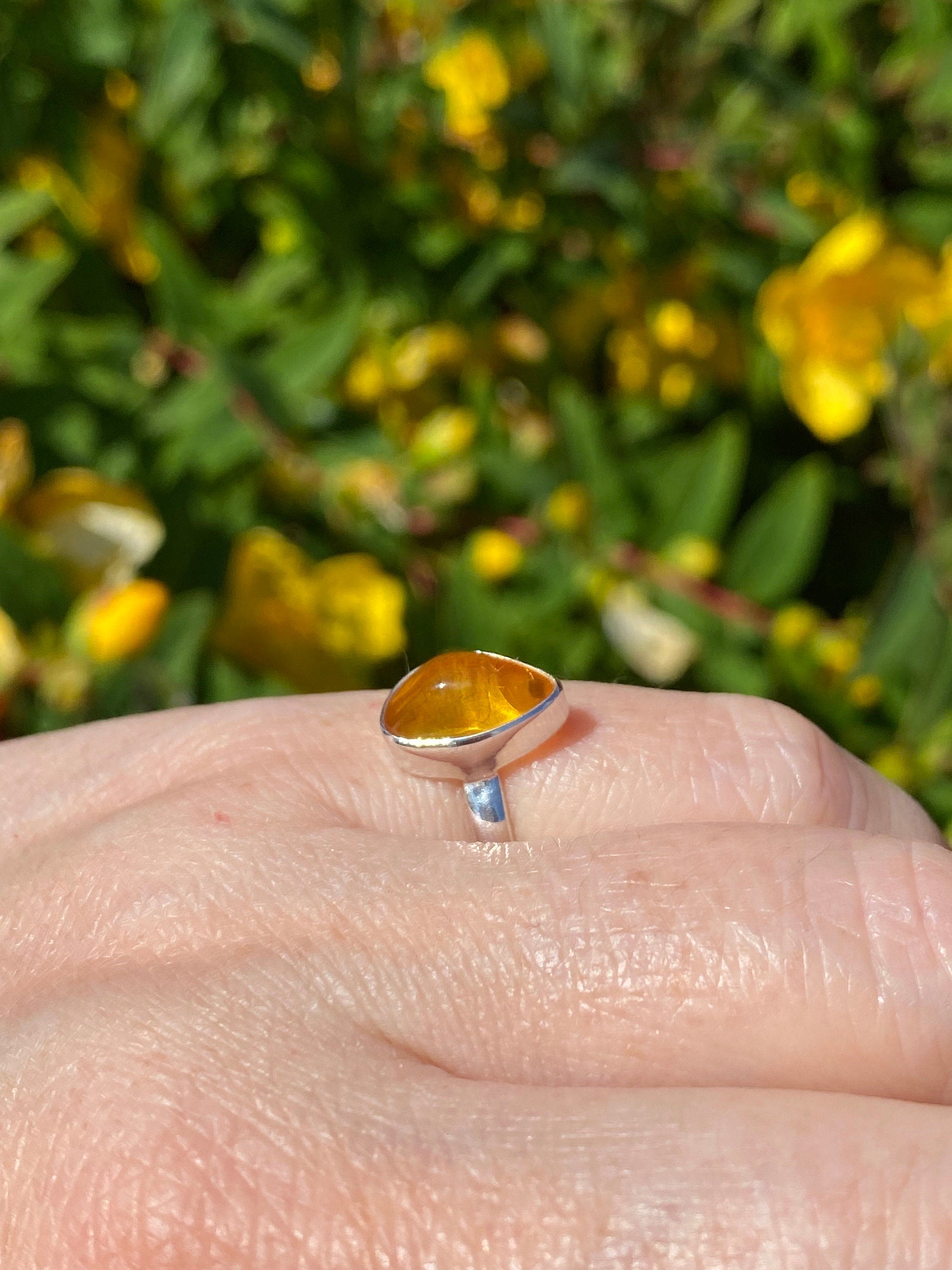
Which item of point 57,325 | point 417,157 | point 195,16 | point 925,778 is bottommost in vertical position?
point 925,778

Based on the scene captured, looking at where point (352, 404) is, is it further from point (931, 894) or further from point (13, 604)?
point (931, 894)

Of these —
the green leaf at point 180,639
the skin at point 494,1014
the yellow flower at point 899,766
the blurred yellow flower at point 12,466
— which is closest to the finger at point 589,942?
the skin at point 494,1014

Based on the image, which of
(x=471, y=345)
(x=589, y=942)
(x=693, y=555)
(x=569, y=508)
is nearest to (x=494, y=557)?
(x=569, y=508)

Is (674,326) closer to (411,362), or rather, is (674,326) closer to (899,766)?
(411,362)

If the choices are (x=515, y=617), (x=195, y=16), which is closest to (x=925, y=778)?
(x=515, y=617)

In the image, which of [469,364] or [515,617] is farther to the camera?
[469,364]

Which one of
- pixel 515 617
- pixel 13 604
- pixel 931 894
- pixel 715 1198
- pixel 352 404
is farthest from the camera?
pixel 352 404
